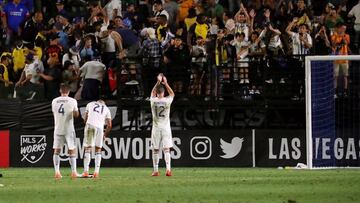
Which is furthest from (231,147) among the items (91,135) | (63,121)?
(63,121)

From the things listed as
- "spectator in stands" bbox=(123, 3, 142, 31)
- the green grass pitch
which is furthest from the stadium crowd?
the green grass pitch

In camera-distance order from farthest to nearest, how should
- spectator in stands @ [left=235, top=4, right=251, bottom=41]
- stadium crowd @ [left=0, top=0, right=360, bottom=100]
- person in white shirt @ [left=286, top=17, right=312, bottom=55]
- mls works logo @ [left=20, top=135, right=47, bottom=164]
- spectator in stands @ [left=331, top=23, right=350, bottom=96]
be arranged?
mls works logo @ [left=20, top=135, right=47, bottom=164], spectator in stands @ [left=235, top=4, right=251, bottom=41], stadium crowd @ [left=0, top=0, right=360, bottom=100], person in white shirt @ [left=286, top=17, right=312, bottom=55], spectator in stands @ [left=331, top=23, right=350, bottom=96]

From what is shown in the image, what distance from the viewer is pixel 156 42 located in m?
31.1

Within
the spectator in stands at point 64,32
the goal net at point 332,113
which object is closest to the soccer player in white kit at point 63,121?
the goal net at point 332,113

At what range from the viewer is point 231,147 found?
31.5 meters

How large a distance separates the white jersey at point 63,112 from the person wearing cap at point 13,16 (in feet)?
31.0

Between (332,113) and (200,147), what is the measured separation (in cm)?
422

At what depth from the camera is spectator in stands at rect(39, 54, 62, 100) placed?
31469mm

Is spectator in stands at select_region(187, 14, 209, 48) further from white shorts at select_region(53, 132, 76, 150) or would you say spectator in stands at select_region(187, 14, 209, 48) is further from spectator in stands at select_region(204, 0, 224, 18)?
white shorts at select_region(53, 132, 76, 150)

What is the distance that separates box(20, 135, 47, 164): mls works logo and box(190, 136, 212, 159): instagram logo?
15.1 feet

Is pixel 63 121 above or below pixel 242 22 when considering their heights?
below

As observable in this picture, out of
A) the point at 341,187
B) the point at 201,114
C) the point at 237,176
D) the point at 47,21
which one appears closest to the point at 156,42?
the point at 201,114

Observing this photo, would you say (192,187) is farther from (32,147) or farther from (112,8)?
(112,8)

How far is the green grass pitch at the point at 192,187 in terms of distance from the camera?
59.6 ft
